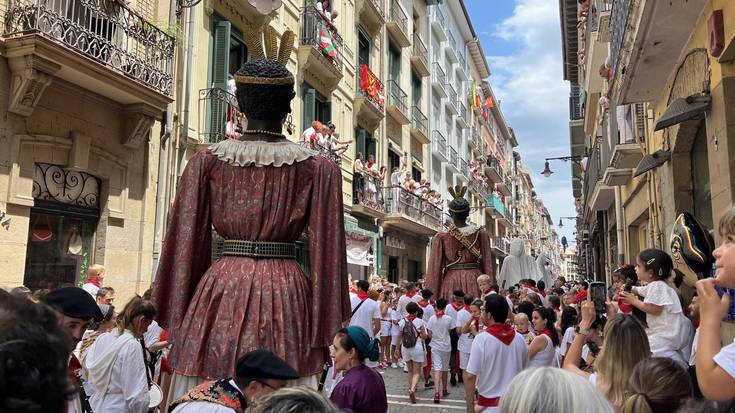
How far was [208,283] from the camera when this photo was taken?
2832 millimetres

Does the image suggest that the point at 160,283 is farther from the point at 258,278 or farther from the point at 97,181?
the point at 97,181

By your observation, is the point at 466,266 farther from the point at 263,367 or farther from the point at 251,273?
the point at 263,367

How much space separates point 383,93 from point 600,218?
1189cm

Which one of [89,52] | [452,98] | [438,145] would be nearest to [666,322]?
[89,52]

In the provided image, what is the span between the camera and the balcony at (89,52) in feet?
25.7

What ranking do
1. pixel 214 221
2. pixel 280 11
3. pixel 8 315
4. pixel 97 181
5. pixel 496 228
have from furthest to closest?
pixel 496 228
pixel 280 11
pixel 97 181
pixel 214 221
pixel 8 315

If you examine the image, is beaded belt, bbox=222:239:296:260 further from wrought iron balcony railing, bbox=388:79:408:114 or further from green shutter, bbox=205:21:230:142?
wrought iron balcony railing, bbox=388:79:408:114

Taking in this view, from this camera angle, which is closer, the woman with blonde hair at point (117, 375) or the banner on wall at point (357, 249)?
the woman with blonde hair at point (117, 375)

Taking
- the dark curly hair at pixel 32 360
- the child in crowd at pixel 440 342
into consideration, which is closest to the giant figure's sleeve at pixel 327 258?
the dark curly hair at pixel 32 360

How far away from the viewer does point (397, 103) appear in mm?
23469

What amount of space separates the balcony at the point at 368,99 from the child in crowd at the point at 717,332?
17927mm

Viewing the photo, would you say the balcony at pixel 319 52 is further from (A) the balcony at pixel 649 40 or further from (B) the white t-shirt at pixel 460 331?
(B) the white t-shirt at pixel 460 331

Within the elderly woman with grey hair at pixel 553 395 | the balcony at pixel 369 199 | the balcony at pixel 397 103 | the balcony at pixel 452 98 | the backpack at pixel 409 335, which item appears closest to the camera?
the elderly woman with grey hair at pixel 553 395

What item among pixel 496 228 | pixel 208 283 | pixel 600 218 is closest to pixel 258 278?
pixel 208 283
